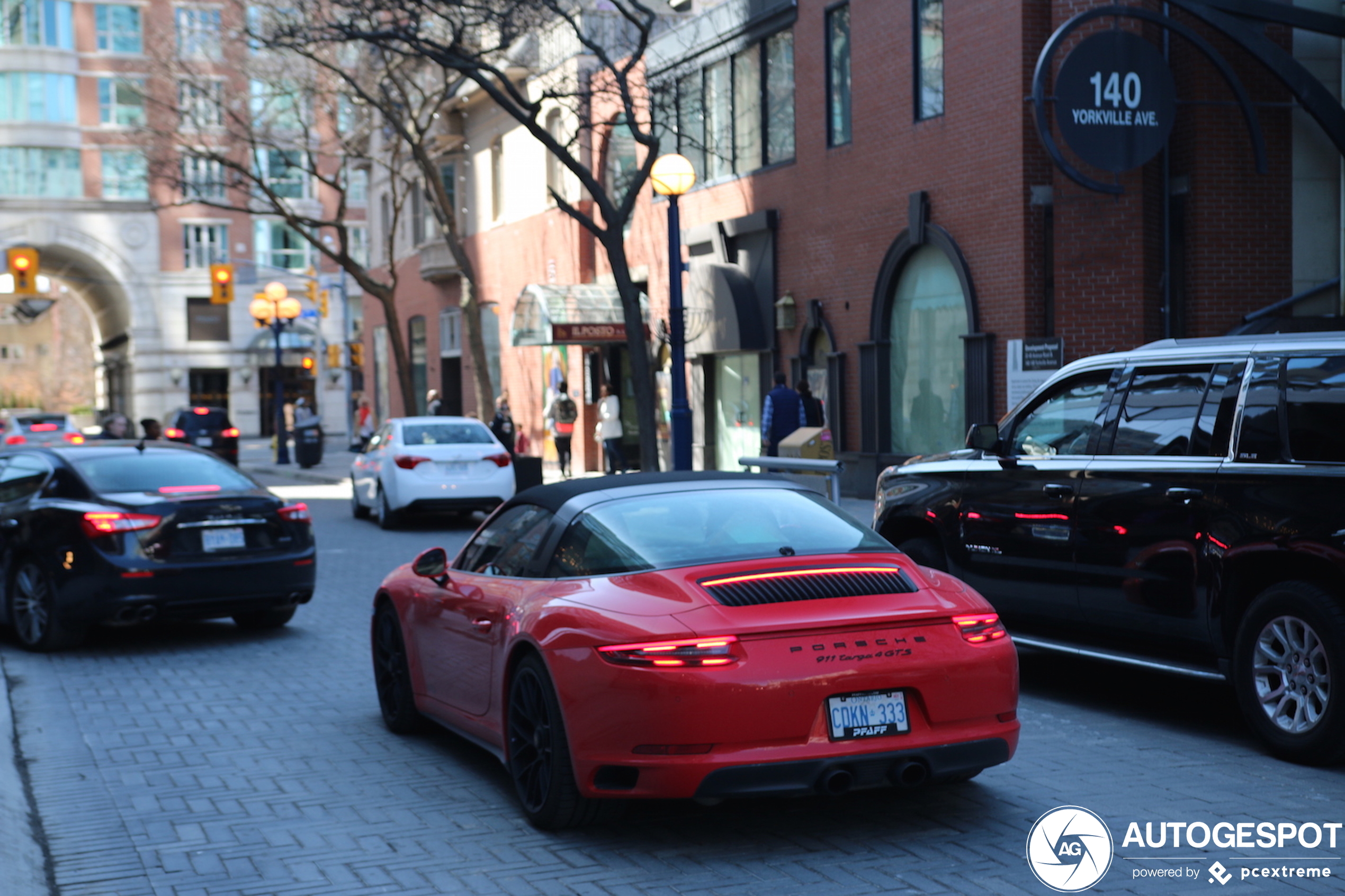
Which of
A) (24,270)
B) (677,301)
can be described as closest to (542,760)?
(677,301)

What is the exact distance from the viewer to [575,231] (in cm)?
3294

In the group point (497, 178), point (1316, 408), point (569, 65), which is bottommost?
point (1316, 408)

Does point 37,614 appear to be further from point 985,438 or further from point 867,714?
point 867,714

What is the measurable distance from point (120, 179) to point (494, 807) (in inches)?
2669

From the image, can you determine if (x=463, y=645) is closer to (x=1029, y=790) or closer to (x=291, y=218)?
(x=1029, y=790)

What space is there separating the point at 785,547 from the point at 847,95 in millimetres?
18070

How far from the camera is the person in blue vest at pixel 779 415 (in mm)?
20906

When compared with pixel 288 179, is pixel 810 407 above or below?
below

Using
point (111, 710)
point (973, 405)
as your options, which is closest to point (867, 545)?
point (111, 710)

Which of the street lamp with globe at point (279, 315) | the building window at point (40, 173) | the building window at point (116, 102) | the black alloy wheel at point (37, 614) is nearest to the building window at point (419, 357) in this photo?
the street lamp with globe at point (279, 315)

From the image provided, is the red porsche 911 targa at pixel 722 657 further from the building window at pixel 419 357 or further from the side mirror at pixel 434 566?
the building window at pixel 419 357

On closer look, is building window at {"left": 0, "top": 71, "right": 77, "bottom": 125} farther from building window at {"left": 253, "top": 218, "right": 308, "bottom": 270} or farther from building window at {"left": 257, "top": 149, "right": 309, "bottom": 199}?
building window at {"left": 253, "top": 218, "right": 308, "bottom": 270}

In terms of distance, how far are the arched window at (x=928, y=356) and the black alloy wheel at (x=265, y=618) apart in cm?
1056

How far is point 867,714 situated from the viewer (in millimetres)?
5387
